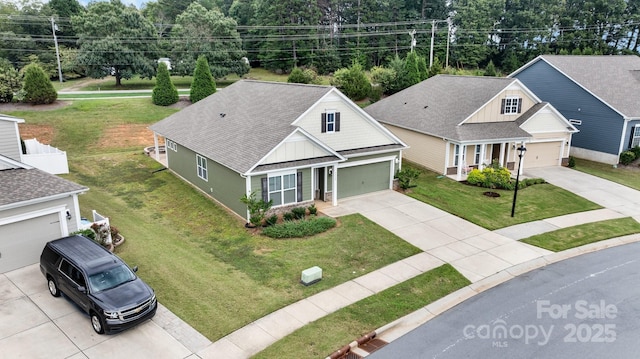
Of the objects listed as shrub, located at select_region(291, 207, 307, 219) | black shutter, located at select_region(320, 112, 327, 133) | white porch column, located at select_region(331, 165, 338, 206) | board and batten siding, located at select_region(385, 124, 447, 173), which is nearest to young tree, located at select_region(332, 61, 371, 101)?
board and batten siding, located at select_region(385, 124, 447, 173)

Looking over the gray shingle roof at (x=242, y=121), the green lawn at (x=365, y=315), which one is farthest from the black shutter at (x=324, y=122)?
the green lawn at (x=365, y=315)

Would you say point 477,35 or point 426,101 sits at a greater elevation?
point 477,35

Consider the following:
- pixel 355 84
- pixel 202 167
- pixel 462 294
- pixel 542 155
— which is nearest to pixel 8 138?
pixel 202 167

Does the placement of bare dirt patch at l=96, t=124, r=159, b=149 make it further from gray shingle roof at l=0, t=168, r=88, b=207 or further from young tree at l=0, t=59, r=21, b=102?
gray shingle roof at l=0, t=168, r=88, b=207

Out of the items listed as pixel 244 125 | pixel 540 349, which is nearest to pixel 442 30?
pixel 244 125

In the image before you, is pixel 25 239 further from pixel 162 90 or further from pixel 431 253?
pixel 162 90

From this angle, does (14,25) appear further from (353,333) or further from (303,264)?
(353,333)

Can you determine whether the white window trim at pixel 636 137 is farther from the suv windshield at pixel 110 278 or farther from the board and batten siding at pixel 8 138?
the board and batten siding at pixel 8 138
